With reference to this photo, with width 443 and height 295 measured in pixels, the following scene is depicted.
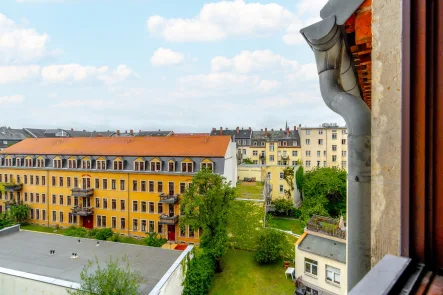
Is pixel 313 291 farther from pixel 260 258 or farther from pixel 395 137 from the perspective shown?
pixel 395 137

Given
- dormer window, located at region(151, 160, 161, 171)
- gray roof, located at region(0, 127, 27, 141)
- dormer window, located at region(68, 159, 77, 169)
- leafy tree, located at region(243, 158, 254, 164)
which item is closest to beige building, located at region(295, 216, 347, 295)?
dormer window, located at region(151, 160, 161, 171)

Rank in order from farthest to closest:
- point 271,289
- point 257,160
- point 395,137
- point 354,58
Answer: point 257,160
point 271,289
point 354,58
point 395,137

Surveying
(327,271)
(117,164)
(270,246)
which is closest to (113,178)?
(117,164)

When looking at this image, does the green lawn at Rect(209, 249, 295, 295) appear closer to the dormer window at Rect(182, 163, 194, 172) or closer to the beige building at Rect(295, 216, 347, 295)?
the beige building at Rect(295, 216, 347, 295)

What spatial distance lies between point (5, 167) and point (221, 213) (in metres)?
30.5

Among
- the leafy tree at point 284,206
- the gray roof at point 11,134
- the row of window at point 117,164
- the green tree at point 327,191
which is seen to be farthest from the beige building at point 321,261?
the gray roof at point 11,134

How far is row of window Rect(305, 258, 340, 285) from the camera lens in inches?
608

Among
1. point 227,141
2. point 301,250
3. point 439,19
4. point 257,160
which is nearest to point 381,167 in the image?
point 439,19

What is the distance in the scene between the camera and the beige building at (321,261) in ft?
50.4

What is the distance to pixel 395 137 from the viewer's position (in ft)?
6.19

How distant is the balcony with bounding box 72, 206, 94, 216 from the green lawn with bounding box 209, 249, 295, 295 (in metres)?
16.4

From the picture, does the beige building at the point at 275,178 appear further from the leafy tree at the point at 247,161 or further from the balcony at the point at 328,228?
the balcony at the point at 328,228

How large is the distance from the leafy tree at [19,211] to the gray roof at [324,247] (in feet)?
101

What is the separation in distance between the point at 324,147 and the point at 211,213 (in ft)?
96.7
